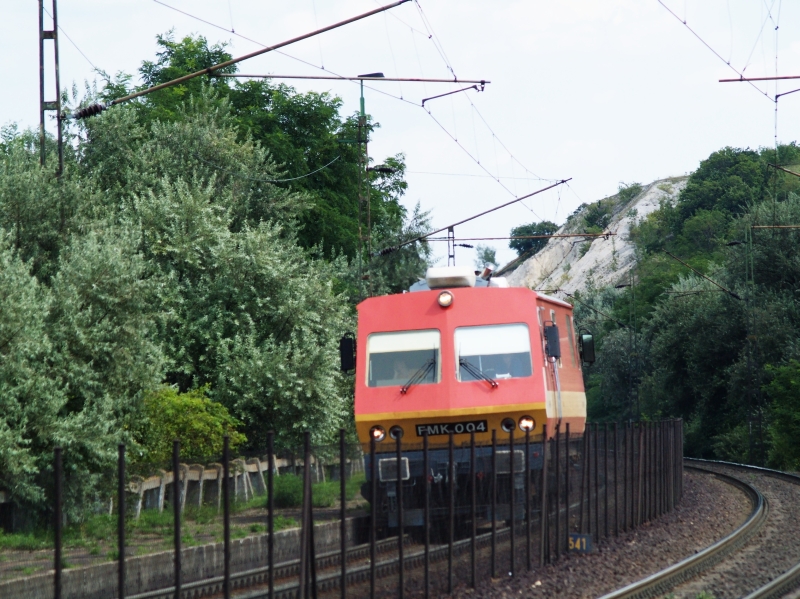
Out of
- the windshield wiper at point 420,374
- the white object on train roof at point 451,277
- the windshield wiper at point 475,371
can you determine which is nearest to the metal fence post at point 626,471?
the windshield wiper at point 475,371

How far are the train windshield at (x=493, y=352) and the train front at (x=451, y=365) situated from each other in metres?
0.01

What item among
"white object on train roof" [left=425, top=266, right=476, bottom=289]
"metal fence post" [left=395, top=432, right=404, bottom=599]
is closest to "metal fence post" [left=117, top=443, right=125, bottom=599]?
"metal fence post" [left=395, top=432, right=404, bottom=599]

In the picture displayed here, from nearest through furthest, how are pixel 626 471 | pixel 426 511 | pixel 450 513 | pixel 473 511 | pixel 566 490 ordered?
1. pixel 426 511
2. pixel 450 513
3. pixel 473 511
4. pixel 566 490
5. pixel 626 471

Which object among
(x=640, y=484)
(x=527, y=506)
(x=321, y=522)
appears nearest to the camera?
(x=321, y=522)

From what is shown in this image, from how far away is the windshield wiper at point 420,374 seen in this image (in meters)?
16.2

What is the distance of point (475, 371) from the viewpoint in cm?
1617

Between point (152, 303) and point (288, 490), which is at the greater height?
point (152, 303)

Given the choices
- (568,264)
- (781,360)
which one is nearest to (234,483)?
(781,360)

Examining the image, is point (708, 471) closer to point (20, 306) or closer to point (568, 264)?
point (20, 306)

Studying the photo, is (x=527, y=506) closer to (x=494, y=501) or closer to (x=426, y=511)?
(x=494, y=501)

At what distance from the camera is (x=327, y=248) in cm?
4791

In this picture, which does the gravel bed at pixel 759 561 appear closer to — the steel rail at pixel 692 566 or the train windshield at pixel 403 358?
the steel rail at pixel 692 566

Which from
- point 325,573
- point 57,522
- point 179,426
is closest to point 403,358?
point 325,573

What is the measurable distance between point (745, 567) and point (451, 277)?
605cm
